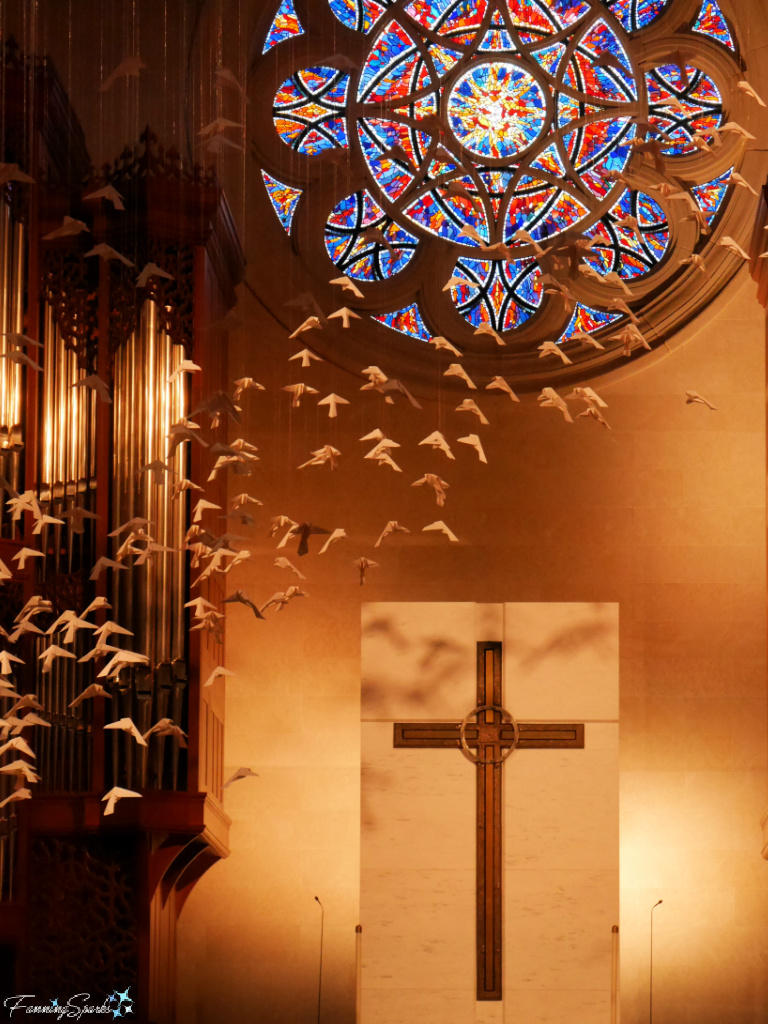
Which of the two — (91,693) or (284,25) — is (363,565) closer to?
(91,693)

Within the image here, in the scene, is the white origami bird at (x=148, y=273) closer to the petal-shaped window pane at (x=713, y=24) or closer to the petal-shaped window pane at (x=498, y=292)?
the petal-shaped window pane at (x=498, y=292)

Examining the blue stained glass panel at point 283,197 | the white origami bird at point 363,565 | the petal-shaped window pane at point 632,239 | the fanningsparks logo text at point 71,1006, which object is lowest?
the fanningsparks logo text at point 71,1006

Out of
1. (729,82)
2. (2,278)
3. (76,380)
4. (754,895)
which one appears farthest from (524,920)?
(729,82)

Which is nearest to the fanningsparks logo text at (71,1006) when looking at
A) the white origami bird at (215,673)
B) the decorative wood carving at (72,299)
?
the white origami bird at (215,673)

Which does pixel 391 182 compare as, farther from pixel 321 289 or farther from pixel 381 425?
pixel 381 425

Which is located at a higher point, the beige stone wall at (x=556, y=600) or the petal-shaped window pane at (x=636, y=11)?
the petal-shaped window pane at (x=636, y=11)

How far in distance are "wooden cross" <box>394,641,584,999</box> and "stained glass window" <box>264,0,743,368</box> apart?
2.75m

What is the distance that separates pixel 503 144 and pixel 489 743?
452 cm

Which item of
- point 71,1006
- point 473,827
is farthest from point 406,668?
point 71,1006

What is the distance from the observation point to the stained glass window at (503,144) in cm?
1170

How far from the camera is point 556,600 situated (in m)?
11.1

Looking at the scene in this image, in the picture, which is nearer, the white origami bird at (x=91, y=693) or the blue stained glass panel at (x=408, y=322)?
the white origami bird at (x=91, y=693)

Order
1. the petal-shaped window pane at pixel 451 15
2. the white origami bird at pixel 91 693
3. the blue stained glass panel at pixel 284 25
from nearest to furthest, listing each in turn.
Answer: the white origami bird at pixel 91 693
the blue stained glass panel at pixel 284 25
the petal-shaped window pane at pixel 451 15

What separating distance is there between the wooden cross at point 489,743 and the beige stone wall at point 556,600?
1.21 meters
